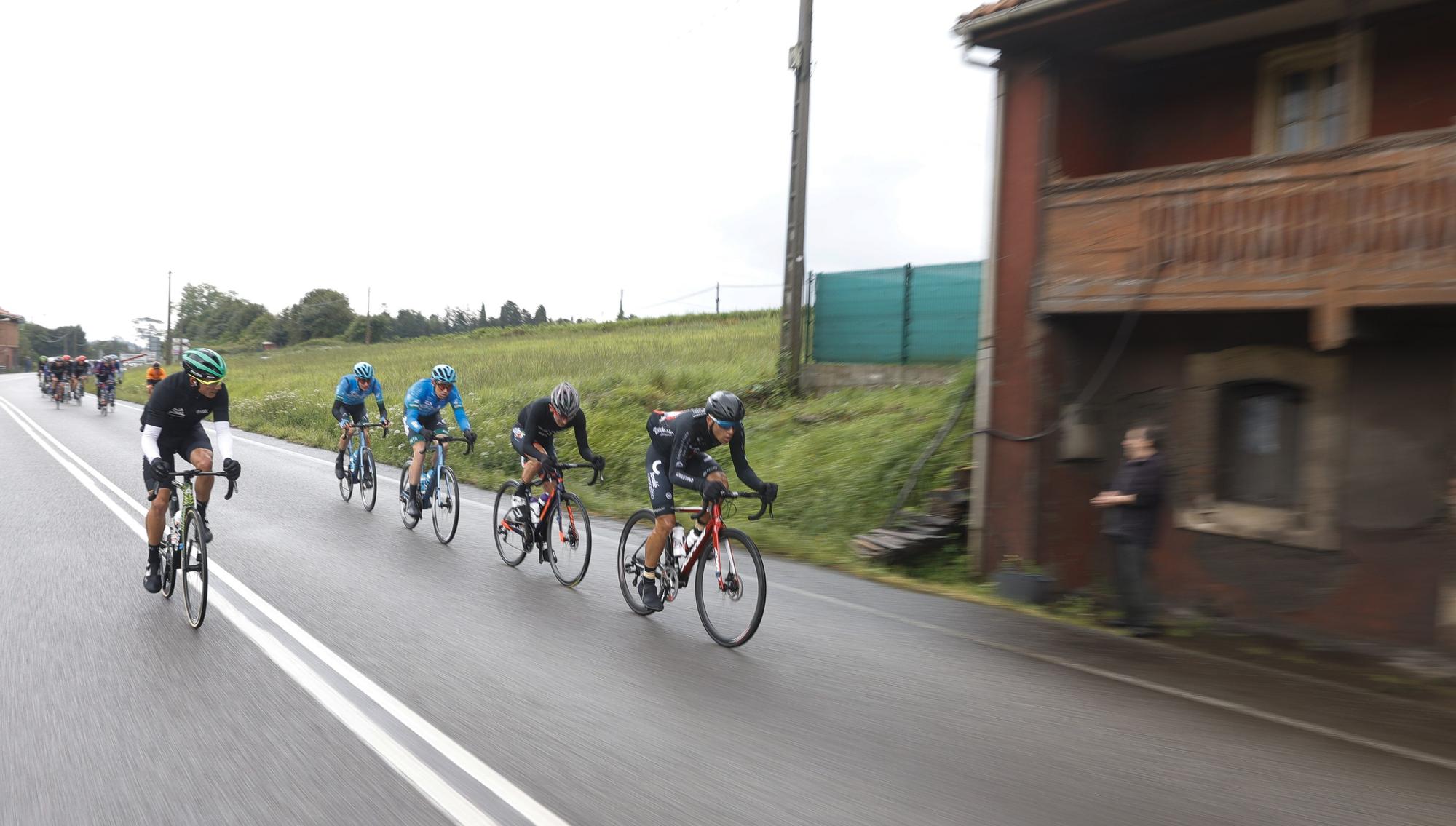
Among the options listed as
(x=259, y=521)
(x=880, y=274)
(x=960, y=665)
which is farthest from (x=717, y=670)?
(x=880, y=274)

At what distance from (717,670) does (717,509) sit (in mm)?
1156

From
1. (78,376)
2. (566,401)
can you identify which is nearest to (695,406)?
(566,401)

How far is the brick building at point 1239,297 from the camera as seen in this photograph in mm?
7785

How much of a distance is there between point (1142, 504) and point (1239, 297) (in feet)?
6.89

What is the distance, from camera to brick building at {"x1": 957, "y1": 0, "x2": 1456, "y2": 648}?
7.79m

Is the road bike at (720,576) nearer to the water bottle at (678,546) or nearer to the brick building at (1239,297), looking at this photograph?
the water bottle at (678,546)

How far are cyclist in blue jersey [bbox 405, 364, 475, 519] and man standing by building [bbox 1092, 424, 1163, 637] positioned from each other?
6198 millimetres

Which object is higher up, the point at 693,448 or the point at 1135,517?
the point at 693,448

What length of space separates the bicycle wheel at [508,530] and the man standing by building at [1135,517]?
486cm

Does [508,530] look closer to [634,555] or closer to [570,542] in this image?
[570,542]

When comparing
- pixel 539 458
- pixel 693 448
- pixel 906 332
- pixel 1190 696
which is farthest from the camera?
pixel 906 332

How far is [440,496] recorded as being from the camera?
1016 centimetres

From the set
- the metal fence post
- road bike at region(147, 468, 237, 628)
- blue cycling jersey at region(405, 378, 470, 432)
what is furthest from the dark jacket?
the metal fence post

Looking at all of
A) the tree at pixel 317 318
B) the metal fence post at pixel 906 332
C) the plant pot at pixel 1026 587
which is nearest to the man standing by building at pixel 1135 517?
the plant pot at pixel 1026 587
